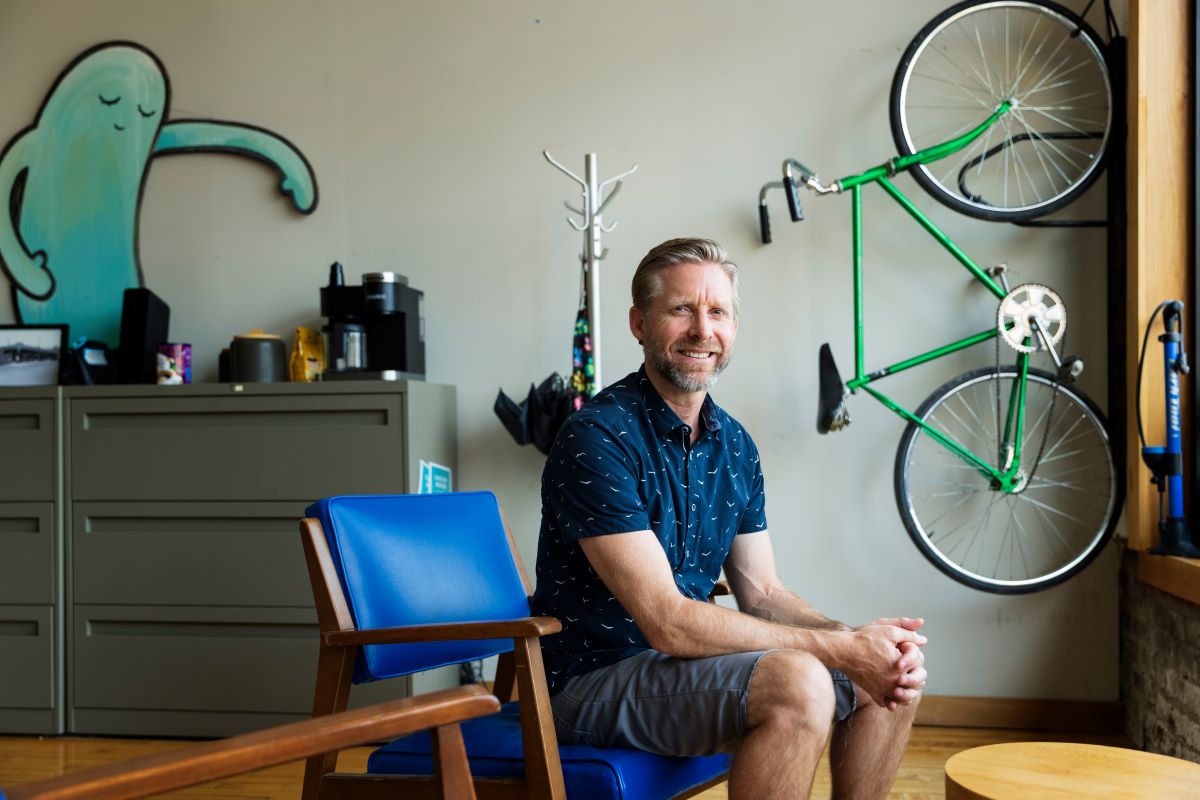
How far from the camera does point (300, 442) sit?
3141 mm

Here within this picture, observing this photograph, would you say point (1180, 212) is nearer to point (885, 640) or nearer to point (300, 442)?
point (885, 640)

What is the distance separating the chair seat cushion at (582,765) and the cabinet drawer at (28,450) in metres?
1.98

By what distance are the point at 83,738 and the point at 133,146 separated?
6.16 ft

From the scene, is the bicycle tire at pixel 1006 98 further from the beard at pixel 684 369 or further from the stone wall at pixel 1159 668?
the beard at pixel 684 369

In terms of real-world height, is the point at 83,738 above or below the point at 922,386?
below

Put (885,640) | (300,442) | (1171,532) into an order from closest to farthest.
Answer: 1. (885,640)
2. (1171,532)
3. (300,442)

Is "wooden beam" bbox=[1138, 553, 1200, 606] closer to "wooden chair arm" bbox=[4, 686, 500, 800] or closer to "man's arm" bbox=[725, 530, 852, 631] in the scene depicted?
"man's arm" bbox=[725, 530, 852, 631]

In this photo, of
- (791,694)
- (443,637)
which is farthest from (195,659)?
(791,694)

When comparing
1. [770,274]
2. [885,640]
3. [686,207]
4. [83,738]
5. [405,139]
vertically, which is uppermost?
[405,139]

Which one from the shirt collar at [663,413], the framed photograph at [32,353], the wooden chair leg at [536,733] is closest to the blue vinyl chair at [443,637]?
the wooden chair leg at [536,733]

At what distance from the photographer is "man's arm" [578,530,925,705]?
165 centimetres

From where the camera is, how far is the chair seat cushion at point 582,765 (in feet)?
5.22

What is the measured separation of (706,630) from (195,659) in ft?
6.68

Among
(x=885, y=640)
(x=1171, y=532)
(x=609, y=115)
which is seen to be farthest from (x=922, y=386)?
(x=885, y=640)
